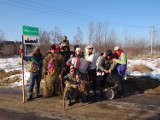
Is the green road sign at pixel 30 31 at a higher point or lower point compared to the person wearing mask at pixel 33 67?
higher

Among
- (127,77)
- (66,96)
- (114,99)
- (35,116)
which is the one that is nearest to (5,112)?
(35,116)

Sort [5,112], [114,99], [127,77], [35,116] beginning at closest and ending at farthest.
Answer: [35,116]
[5,112]
[114,99]
[127,77]

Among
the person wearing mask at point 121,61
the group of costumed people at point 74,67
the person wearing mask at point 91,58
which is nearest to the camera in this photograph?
the group of costumed people at point 74,67

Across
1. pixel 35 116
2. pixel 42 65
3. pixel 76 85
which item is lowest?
pixel 35 116

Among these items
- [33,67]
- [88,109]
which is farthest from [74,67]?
[88,109]

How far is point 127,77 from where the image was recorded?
11.6 metres

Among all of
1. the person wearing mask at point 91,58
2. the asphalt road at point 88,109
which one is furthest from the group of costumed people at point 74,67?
the asphalt road at point 88,109

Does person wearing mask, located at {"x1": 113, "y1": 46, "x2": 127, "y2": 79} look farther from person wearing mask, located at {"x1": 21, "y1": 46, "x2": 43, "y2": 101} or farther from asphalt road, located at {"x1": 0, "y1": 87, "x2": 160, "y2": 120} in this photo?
person wearing mask, located at {"x1": 21, "y1": 46, "x2": 43, "y2": 101}

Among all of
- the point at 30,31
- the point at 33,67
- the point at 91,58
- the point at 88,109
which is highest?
the point at 30,31

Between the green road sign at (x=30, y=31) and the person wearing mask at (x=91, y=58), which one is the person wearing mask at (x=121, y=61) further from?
the green road sign at (x=30, y=31)

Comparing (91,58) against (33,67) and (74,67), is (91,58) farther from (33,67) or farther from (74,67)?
(33,67)

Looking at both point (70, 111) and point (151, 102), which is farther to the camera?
point (151, 102)

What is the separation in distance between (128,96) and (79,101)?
6.75ft

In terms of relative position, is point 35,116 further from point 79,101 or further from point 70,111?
point 79,101
